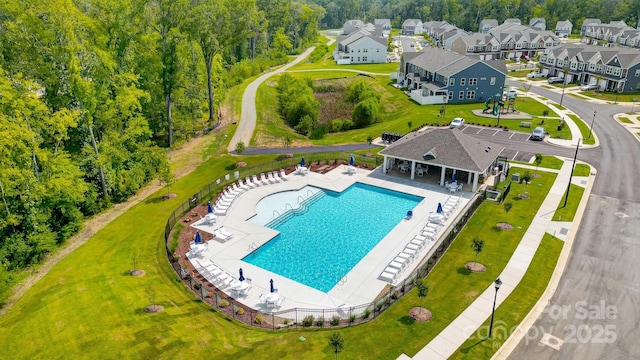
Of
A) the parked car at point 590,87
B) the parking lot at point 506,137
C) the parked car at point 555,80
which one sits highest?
the parked car at point 555,80

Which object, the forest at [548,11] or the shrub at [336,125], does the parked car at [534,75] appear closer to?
the shrub at [336,125]

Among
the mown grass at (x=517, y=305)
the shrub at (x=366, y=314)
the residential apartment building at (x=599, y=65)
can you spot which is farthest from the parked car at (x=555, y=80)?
the shrub at (x=366, y=314)

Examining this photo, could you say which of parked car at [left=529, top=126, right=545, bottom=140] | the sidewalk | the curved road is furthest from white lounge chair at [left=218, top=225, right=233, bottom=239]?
parked car at [left=529, top=126, right=545, bottom=140]

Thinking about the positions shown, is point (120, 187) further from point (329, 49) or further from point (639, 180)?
point (329, 49)

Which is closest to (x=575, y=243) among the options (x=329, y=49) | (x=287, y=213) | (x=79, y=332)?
(x=287, y=213)

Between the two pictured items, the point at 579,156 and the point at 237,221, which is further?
the point at 579,156

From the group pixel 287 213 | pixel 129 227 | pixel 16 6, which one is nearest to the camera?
pixel 16 6
